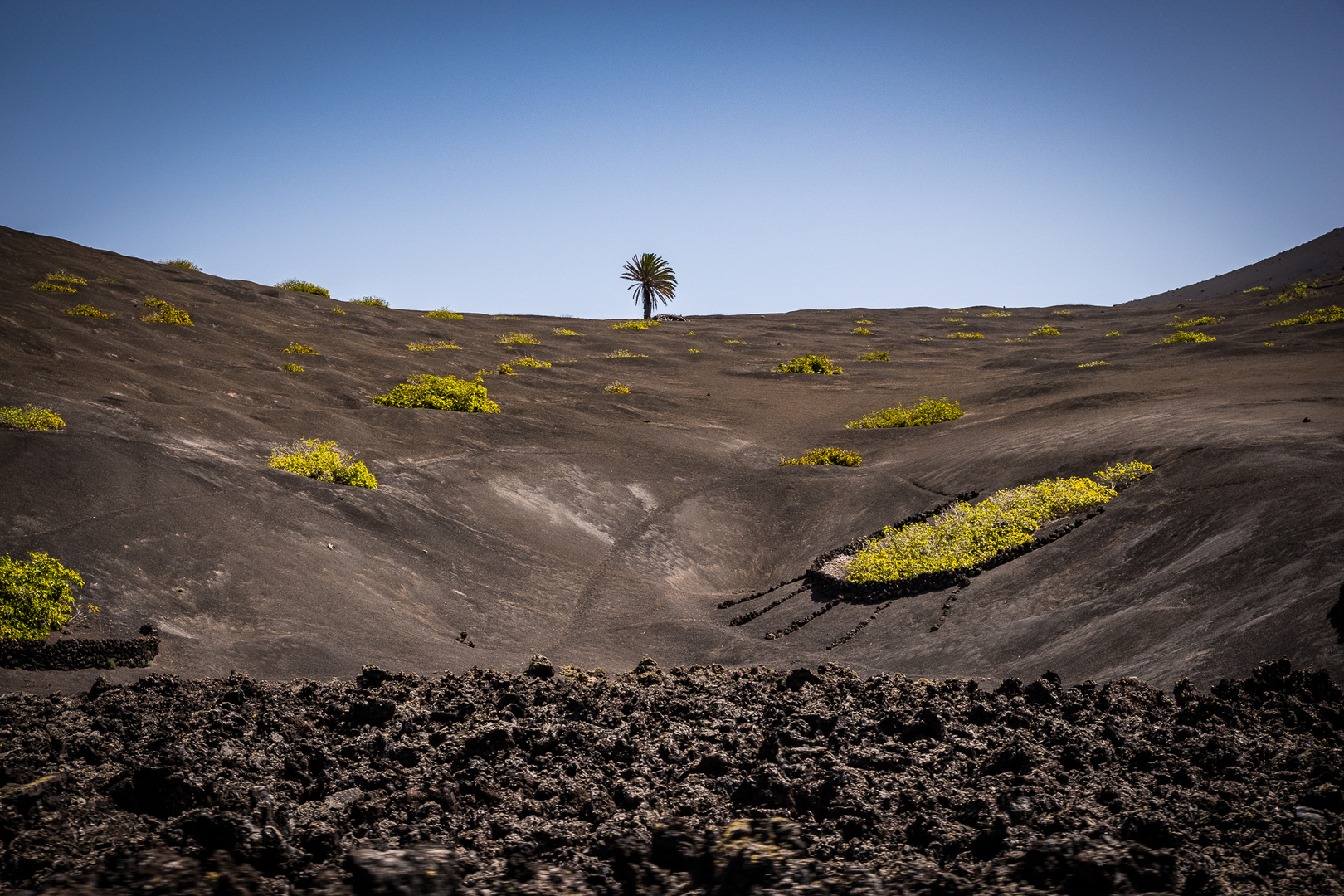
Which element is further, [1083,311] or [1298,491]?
[1083,311]

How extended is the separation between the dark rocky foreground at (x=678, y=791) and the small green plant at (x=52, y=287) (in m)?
22.7

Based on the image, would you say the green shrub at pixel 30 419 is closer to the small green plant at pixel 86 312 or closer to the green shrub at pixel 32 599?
the green shrub at pixel 32 599

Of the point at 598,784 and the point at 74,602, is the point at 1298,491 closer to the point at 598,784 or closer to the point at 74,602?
the point at 598,784

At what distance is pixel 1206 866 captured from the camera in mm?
2678

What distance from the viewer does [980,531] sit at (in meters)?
10.1

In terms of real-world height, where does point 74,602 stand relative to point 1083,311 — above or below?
below

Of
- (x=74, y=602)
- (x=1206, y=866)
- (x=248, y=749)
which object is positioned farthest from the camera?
(x=74, y=602)

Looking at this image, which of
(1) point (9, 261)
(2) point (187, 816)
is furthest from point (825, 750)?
(1) point (9, 261)

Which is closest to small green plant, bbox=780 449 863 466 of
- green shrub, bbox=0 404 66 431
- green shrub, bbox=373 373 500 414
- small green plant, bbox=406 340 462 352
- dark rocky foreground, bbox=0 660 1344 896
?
green shrub, bbox=373 373 500 414

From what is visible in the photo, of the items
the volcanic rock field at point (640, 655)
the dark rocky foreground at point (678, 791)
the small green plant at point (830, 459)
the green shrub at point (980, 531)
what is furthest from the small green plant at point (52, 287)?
the green shrub at point (980, 531)

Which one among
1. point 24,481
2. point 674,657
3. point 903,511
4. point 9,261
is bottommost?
point 674,657

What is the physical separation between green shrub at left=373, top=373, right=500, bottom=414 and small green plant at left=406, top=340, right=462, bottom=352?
11.5 m

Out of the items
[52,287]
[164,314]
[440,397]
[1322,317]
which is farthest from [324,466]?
[1322,317]

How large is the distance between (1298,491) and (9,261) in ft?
108
